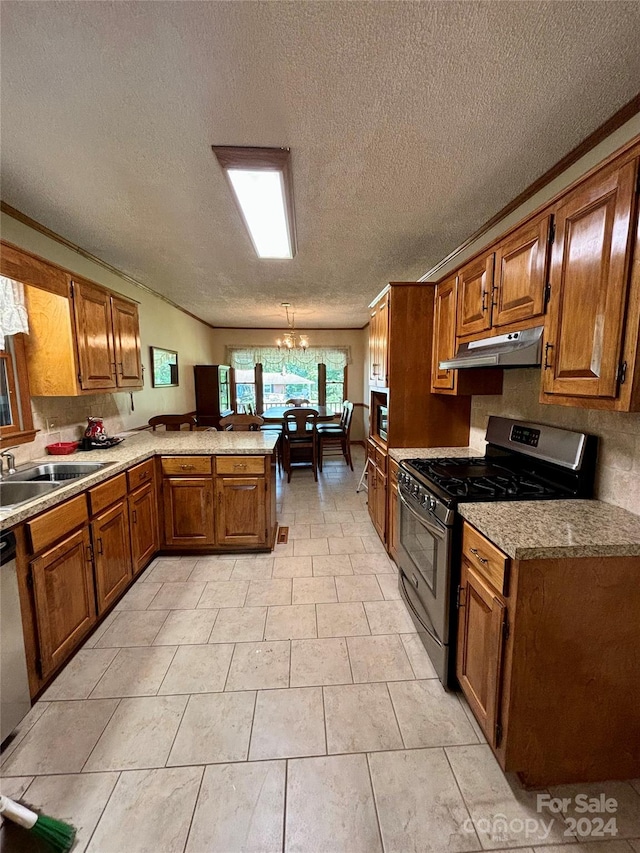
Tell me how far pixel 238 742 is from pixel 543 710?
113 centimetres

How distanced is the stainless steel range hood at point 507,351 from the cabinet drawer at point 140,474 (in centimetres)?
216

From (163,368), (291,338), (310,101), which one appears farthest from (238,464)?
(291,338)

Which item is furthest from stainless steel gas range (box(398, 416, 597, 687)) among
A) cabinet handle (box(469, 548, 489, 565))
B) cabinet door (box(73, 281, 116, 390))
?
cabinet door (box(73, 281, 116, 390))

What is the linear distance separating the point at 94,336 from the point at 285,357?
4722 mm

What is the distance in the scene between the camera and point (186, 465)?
266cm

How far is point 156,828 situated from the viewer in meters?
1.09

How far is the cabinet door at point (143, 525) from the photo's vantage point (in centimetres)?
234

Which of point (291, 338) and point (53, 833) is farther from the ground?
point (291, 338)

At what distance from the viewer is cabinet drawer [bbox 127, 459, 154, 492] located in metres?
2.29

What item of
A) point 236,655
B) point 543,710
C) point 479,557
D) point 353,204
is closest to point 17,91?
point 353,204

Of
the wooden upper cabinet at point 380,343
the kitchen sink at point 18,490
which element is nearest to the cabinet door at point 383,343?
the wooden upper cabinet at point 380,343

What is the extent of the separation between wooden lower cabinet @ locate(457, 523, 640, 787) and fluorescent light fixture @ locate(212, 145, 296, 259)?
193cm

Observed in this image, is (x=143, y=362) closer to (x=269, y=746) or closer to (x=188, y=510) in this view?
(x=188, y=510)

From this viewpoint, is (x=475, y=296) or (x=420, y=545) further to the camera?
(x=475, y=296)
